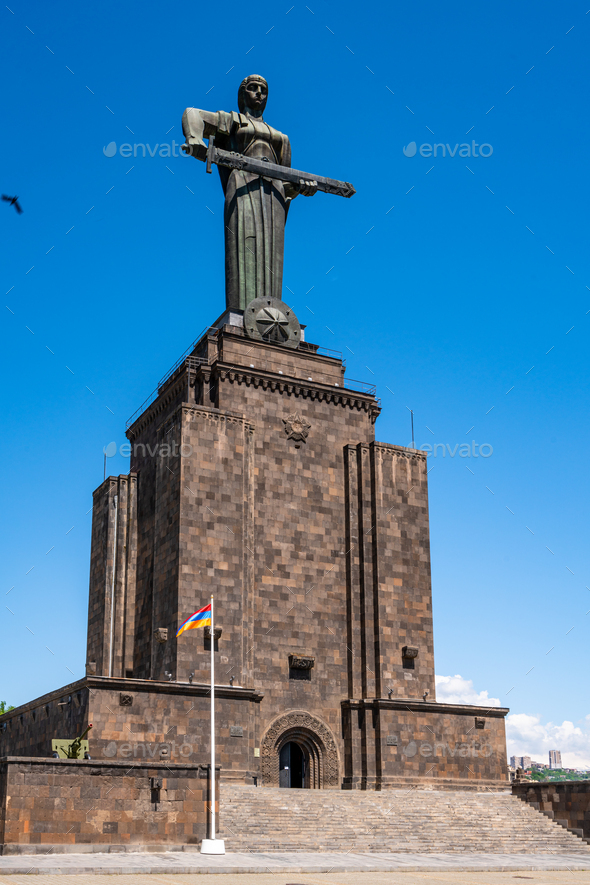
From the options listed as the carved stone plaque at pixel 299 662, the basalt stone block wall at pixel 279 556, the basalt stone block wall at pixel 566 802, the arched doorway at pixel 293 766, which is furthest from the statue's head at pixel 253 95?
the basalt stone block wall at pixel 566 802

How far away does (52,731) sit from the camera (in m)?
34.6

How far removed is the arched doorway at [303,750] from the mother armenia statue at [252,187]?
20.5 metres

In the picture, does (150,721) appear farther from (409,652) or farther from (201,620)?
(409,652)

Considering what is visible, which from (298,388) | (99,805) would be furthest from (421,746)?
(298,388)

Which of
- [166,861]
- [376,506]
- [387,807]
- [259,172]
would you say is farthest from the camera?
[259,172]

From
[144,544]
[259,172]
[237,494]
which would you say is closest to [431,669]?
[237,494]

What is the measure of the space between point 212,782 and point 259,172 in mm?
30144

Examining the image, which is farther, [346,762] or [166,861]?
[346,762]

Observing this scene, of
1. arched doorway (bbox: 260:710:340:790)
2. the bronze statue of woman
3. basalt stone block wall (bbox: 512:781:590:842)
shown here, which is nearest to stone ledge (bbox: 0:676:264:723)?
arched doorway (bbox: 260:710:340:790)

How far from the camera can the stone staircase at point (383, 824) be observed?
28.6 meters

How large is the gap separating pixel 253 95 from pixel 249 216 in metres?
6.69

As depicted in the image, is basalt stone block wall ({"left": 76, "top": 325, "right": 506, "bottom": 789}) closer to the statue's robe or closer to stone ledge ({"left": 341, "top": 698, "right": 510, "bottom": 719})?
stone ledge ({"left": 341, "top": 698, "right": 510, "bottom": 719})

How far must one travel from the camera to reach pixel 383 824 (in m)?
31.1

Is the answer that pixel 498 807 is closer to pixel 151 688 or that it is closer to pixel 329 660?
pixel 329 660
